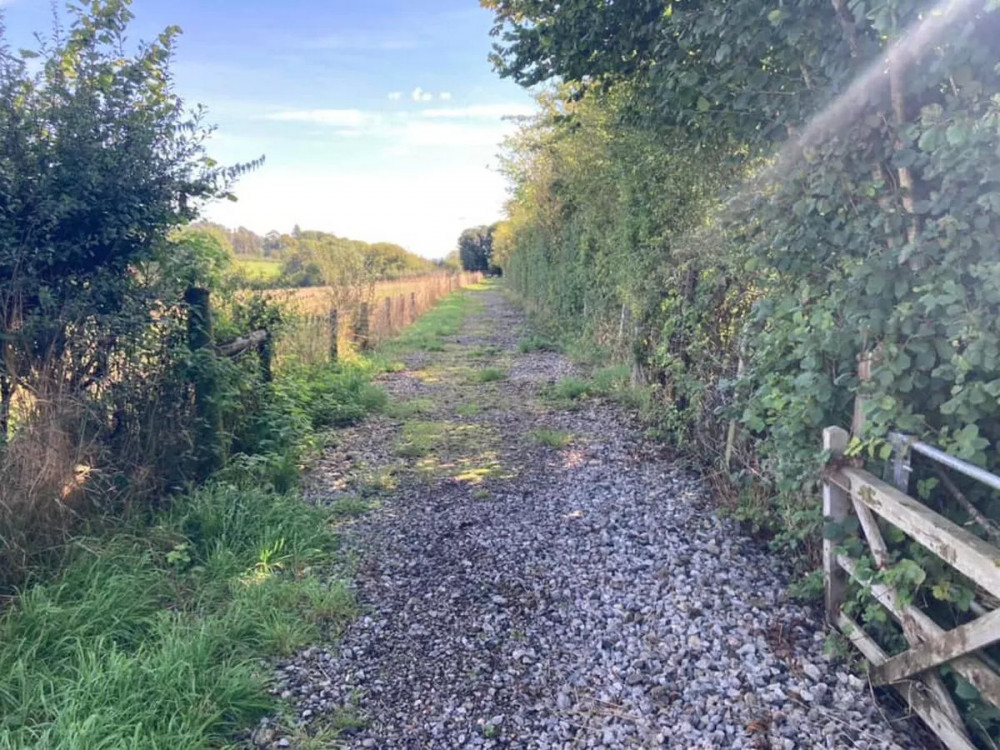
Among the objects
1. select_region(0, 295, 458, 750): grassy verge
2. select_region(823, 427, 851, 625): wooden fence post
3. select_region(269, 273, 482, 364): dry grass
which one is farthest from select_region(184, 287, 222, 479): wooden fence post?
select_region(823, 427, 851, 625): wooden fence post

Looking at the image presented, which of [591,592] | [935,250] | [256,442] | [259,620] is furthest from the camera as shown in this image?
[256,442]

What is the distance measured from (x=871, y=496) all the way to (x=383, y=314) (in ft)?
41.3

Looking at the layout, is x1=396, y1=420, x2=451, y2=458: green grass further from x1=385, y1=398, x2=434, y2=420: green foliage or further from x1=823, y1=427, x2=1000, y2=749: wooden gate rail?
x1=823, y1=427, x2=1000, y2=749: wooden gate rail

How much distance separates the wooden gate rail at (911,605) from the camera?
84.0 inches

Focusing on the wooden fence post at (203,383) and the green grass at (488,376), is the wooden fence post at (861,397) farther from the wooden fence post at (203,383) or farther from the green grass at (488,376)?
the green grass at (488,376)

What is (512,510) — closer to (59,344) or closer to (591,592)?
(591,592)

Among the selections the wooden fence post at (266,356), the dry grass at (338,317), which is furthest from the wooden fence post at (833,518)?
the dry grass at (338,317)

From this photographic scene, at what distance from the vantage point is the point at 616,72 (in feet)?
16.7

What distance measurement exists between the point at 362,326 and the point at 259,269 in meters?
6.21

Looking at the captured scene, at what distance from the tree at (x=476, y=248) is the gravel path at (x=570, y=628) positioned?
58072 millimetres

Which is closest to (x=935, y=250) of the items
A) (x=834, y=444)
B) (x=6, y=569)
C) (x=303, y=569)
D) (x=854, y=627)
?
(x=834, y=444)

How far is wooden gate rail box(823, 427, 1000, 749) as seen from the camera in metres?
2.13

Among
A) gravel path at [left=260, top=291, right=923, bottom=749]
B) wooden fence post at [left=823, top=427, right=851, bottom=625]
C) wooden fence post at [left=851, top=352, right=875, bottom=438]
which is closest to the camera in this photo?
gravel path at [left=260, top=291, right=923, bottom=749]

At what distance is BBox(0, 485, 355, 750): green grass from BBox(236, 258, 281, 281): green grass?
2.70m
